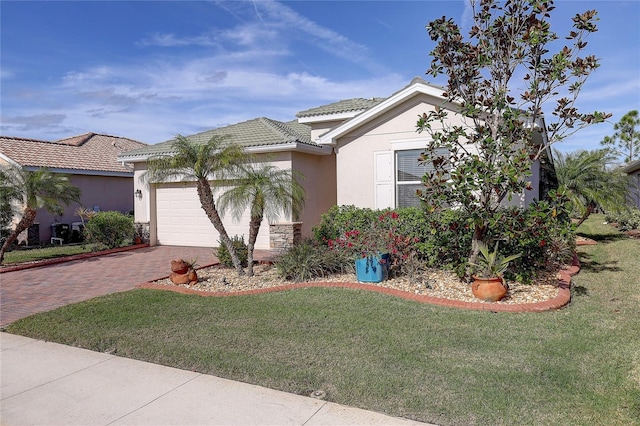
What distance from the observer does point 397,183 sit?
1174 cm

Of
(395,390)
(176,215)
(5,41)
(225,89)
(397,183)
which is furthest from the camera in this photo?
(225,89)

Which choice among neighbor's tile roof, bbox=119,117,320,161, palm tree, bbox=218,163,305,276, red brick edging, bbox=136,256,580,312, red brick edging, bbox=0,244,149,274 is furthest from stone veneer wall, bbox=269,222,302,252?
red brick edging, bbox=0,244,149,274

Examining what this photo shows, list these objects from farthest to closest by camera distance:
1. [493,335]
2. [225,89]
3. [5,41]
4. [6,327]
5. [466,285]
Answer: [225,89] < [5,41] < [466,285] < [6,327] < [493,335]

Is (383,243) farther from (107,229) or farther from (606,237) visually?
(606,237)

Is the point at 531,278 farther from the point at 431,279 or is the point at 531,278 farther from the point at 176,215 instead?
the point at 176,215

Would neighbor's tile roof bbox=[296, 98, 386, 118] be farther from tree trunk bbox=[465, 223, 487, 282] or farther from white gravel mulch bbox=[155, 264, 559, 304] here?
tree trunk bbox=[465, 223, 487, 282]

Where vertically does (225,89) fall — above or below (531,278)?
above

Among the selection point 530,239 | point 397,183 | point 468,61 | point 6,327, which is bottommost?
point 6,327

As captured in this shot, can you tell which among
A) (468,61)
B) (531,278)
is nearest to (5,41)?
(468,61)

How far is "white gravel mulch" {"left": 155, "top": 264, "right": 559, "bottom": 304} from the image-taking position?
7.67m

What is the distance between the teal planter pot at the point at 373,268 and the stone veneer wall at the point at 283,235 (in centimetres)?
455

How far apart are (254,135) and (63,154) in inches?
438

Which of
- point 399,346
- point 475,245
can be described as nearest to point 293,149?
point 475,245

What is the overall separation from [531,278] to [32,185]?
13.4m
